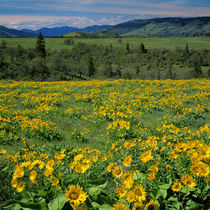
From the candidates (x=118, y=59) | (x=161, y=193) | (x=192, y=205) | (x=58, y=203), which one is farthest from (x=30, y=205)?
(x=118, y=59)

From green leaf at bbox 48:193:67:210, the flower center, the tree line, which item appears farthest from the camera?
the tree line

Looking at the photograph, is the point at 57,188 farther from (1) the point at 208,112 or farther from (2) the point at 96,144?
(1) the point at 208,112

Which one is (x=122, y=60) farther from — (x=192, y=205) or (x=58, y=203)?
(x=58, y=203)

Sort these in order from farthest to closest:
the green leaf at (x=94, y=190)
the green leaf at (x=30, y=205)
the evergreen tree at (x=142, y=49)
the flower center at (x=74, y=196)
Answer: the evergreen tree at (x=142, y=49) < the green leaf at (x=94, y=190) < the green leaf at (x=30, y=205) < the flower center at (x=74, y=196)

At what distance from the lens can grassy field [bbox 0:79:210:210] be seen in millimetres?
2848

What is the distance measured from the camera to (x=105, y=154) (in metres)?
5.42

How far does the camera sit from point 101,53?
129 metres

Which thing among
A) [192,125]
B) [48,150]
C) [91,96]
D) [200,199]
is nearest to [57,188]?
[200,199]

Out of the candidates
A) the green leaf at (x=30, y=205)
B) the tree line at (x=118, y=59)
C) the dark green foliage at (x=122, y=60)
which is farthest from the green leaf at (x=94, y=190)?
the dark green foliage at (x=122, y=60)

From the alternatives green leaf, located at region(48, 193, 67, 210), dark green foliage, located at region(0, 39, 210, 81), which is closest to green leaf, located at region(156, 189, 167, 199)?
green leaf, located at region(48, 193, 67, 210)

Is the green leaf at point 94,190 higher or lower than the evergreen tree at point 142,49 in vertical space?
lower

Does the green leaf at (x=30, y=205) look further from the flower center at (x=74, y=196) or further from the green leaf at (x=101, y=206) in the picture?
the green leaf at (x=101, y=206)

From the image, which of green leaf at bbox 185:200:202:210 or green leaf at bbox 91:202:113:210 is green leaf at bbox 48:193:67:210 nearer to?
green leaf at bbox 91:202:113:210

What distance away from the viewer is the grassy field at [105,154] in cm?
285
